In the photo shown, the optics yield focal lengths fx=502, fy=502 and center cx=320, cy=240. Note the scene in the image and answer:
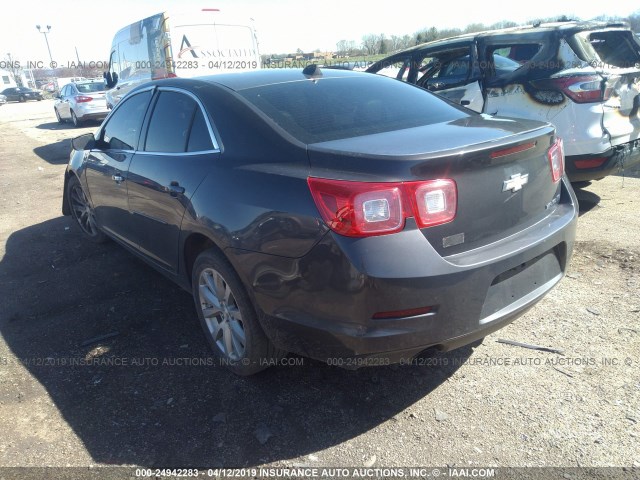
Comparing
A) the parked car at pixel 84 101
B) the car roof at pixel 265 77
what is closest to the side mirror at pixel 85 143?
the car roof at pixel 265 77

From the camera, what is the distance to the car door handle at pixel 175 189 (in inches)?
118

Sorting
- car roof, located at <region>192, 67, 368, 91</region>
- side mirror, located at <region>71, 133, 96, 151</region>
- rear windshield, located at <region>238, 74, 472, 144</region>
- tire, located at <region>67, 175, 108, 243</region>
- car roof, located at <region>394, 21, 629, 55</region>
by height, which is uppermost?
car roof, located at <region>394, 21, 629, 55</region>

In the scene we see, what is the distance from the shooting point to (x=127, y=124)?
4.02 m

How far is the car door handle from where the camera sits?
2.99m

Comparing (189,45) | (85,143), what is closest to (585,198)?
(85,143)

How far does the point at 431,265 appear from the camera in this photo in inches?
83.0

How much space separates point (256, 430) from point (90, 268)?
2.92 meters

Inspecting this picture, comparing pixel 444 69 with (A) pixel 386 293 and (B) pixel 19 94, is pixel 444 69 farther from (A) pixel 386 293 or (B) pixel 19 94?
(B) pixel 19 94

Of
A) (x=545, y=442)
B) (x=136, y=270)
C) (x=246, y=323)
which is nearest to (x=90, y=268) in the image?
(x=136, y=270)

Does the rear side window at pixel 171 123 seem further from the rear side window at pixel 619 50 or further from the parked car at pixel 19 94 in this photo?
the parked car at pixel 19 94

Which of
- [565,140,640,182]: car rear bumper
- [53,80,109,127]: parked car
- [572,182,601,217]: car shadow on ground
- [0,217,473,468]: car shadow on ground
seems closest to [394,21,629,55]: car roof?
[565,140,640,182]: car rear bumper

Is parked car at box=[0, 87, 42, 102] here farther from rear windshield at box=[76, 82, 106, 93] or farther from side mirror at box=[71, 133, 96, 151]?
side mirror at box=[71, 133, 96, 151]

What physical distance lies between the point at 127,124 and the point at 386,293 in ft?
9.51

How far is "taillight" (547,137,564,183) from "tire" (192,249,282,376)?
180 centimetres
